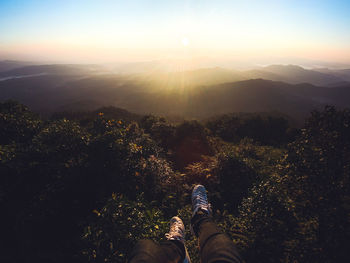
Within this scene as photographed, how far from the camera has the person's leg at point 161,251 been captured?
2172 millimetres

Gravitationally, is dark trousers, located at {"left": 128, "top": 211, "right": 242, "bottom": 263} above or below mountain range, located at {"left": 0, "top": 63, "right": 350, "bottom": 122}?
above

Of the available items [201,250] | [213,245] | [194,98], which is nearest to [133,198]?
[201,250]

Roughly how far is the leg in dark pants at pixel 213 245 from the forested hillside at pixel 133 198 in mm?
971

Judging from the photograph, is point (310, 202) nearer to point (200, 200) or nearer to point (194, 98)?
point (200, 200)

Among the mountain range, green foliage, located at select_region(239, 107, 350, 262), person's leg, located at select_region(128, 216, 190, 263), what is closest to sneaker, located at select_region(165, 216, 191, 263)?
person's leg, located at select_region(128, 216, 190, 263)

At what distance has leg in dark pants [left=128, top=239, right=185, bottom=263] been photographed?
2.16 meters

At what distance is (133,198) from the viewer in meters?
4.46

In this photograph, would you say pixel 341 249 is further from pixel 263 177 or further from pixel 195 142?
pixel 195 142

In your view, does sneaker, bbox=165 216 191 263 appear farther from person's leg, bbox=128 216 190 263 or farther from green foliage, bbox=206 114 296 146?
green foliage, bbox=206 114 296 146

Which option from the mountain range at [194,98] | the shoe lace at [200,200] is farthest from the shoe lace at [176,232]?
the mountain range at [194,98]

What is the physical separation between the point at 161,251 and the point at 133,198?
2.24 m

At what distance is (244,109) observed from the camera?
2945 inches

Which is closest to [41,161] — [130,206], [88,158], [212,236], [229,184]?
[88,158]

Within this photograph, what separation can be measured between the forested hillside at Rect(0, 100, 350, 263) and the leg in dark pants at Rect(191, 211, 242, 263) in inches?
38.2
